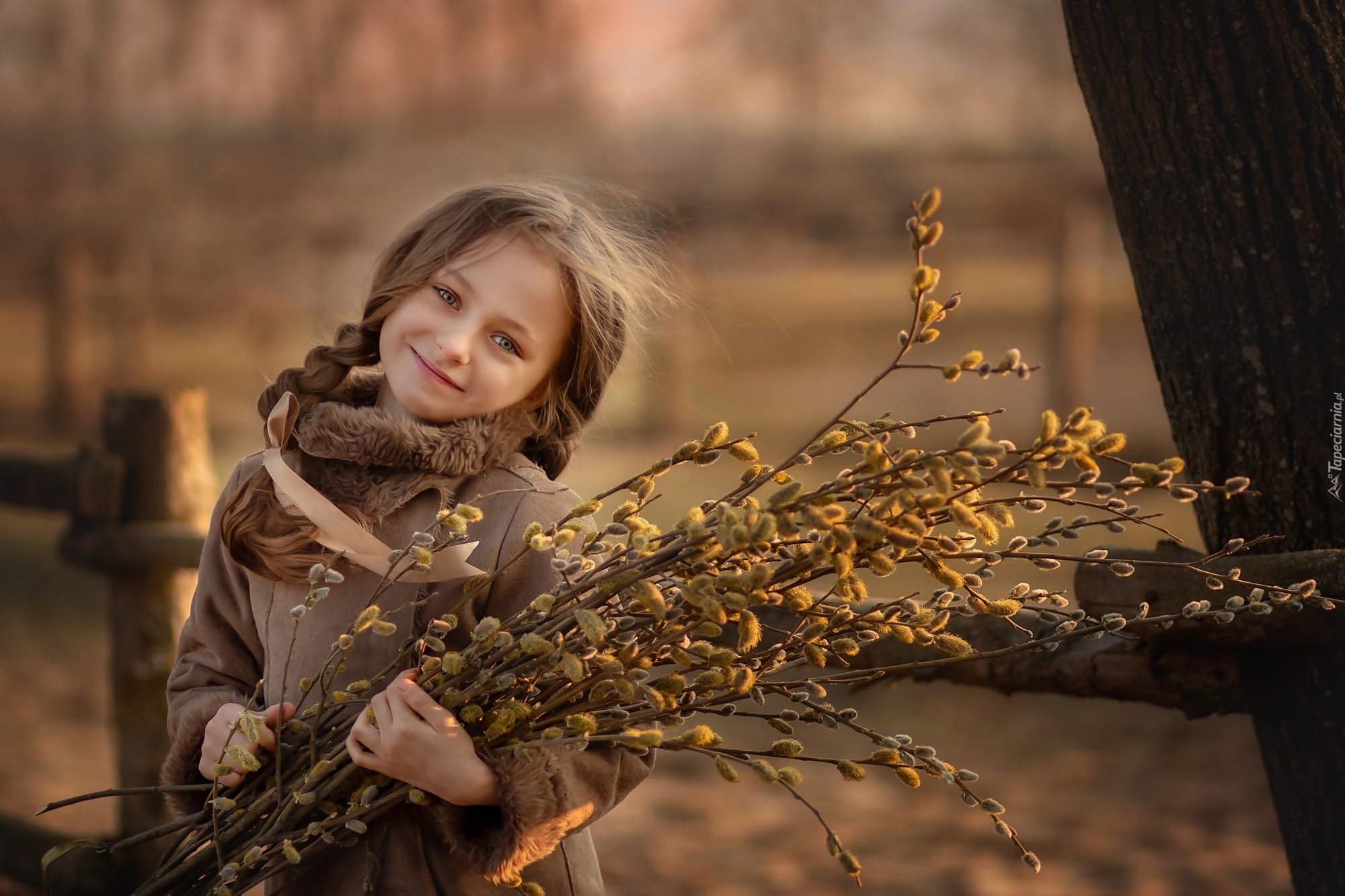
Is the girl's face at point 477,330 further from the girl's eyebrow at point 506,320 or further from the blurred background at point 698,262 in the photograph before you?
the blurred background at point 698,262

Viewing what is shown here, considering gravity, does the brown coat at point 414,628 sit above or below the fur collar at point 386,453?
below

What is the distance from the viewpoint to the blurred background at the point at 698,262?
413cm

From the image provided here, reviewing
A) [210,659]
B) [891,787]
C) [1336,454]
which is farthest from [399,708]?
[891,787]

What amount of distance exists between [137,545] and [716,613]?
6.20ft

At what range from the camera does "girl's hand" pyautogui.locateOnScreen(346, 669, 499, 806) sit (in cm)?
115

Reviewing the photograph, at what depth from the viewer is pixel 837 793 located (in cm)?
439

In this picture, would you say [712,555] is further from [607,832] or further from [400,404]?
[607,832]

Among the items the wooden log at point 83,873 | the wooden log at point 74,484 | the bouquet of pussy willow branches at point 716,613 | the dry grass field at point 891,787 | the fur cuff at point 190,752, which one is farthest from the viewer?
the dry grass field at point 891,787

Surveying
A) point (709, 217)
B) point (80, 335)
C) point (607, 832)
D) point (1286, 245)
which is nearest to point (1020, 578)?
point (607, 832)

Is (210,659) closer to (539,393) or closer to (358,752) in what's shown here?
(358,752)

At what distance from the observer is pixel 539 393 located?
1464 mm

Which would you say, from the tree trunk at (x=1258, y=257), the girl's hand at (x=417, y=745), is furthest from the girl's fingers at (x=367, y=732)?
the tree trunk at (x=1258, y=257)

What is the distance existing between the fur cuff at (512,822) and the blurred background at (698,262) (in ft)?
7.86

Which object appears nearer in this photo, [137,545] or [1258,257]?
[1258,257]
